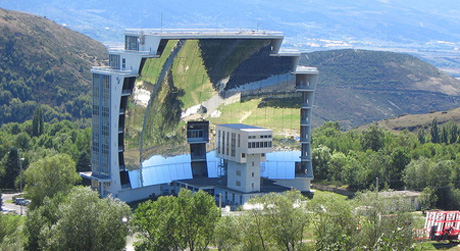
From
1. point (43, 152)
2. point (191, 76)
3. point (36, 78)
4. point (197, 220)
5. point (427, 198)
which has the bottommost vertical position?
point (427, 198)

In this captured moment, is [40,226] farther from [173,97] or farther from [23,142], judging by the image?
[23,142]

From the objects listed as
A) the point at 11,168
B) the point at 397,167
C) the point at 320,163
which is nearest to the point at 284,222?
the point at 397,167

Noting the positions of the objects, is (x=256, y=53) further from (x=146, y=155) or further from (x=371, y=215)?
(x=371, y=215)

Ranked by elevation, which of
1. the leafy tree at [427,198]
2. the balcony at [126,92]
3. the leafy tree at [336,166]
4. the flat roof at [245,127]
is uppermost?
the balcony at [126,92]

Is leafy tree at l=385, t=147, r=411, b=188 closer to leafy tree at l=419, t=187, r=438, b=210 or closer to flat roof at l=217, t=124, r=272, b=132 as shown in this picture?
leafy tree at l=419, t=187, r=438, b=210

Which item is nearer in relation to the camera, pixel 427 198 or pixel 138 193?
pixel 138 193

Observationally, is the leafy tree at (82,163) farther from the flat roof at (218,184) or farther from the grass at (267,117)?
the grass at (267,117)

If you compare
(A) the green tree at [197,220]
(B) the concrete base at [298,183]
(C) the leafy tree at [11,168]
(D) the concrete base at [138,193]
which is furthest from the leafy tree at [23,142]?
(A) the green tree at [197,220]
